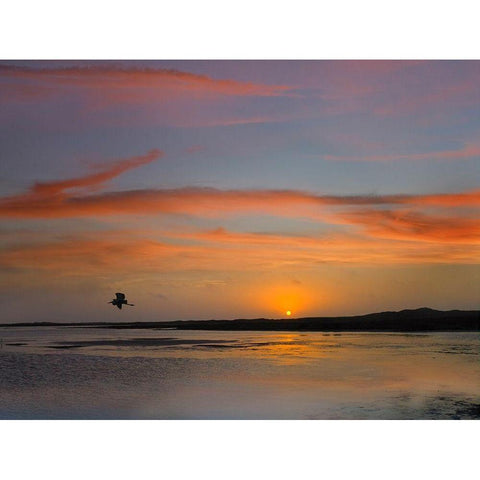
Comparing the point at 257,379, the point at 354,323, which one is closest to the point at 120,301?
the point at 257,379

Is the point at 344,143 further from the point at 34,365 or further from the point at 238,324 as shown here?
the point at 34,365

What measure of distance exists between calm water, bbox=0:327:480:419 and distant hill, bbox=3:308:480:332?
0.19 ft

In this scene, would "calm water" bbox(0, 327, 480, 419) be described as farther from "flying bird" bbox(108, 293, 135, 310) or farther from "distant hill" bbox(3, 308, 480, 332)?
"flying bird" bbox(108, 293, 135, 310)

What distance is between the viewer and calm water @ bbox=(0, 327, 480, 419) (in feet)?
17.2

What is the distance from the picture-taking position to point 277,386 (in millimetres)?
5305

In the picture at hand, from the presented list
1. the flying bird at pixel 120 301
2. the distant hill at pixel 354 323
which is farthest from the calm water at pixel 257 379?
the flying bird at pixel 120 301

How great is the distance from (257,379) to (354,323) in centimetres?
73

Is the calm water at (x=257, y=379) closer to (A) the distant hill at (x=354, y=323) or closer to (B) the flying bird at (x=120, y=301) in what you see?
(A) the distant hill at (x=354, y=323)

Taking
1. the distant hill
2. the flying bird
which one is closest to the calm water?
the distant hill

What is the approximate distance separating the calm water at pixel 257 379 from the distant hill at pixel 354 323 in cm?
6
